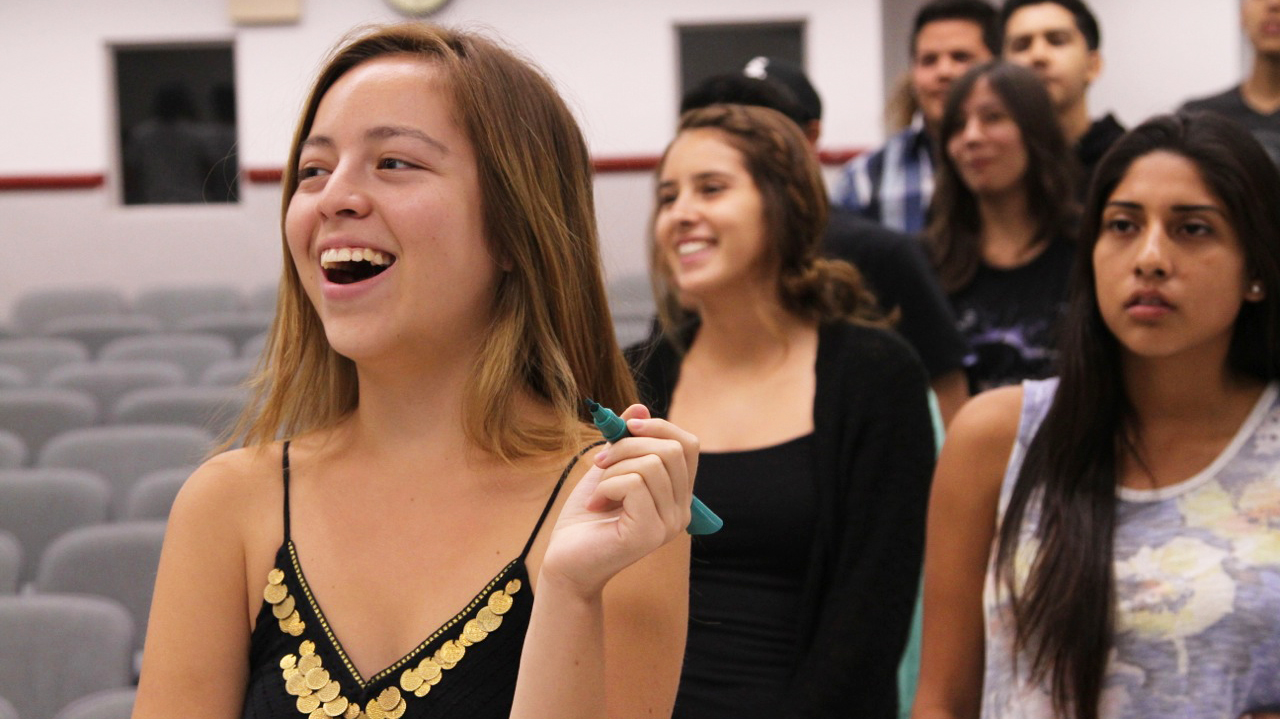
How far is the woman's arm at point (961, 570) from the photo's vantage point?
175 centimetres

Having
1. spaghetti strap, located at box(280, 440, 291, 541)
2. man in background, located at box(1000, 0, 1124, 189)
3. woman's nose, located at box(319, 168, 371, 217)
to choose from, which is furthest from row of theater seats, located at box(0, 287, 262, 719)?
man in background, located at box(1000, 0, 1124, 189)

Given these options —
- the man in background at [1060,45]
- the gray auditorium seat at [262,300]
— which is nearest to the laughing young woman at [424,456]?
the man in background at [1060,45]

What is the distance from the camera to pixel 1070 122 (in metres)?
3.39

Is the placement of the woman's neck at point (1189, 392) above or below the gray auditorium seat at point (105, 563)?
above

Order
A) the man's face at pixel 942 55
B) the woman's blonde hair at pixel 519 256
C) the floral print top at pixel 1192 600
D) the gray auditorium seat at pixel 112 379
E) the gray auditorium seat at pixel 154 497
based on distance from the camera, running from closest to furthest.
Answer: the woman's blonde hair at pixel 519 256 < the floral print top at pixel 1192 600 < the gray auditorium seat at pixel 154 497 < the man's face at pixel 942 55 < the gray auditorium seat at pixel 112 379

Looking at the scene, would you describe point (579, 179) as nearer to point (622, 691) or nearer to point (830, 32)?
point (622, 691)

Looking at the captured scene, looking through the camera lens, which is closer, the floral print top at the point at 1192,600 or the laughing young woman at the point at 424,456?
the laughing young woman at the point at 424,456

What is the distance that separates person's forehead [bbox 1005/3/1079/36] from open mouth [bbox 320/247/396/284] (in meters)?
2.89

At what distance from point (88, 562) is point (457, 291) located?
1963 millimetres

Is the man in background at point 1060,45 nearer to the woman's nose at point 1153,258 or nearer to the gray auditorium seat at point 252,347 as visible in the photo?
the woman's nose at point 1153,258

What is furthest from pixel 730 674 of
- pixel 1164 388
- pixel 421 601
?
pixel 421 601

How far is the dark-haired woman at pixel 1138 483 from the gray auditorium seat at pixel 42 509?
7.28 ft

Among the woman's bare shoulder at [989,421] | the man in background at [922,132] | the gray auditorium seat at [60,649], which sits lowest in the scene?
the gray auditorium seat at [60,649]

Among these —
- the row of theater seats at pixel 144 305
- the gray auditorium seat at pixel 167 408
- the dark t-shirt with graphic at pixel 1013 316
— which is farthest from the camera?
the row of theater seats at pixel 144 305
